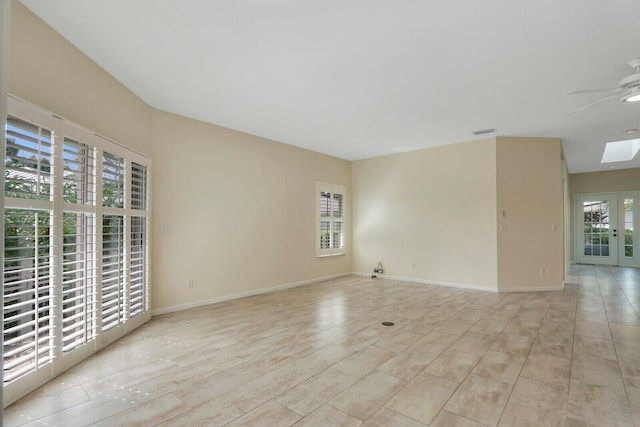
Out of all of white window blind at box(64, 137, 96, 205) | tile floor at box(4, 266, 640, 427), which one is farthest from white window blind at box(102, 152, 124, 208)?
tile floor at box(4, 266, 640, 427)

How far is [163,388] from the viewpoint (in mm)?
2438

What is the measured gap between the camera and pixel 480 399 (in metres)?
2.30

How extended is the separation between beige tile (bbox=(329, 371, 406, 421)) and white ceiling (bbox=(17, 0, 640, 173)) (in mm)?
2881

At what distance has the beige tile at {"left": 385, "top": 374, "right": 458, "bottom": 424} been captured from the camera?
2.14 metres

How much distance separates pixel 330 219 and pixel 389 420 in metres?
5.36

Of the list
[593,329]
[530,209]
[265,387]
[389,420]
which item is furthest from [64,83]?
[530,209]

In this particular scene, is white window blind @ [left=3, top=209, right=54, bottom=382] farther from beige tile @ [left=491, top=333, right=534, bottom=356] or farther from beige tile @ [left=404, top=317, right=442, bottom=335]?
beige tile @ [left=491, top=333, right=534, bottom=356]

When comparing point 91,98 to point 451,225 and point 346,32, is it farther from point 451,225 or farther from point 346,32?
point 451,225

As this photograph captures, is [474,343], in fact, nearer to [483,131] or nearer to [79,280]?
[483,131]

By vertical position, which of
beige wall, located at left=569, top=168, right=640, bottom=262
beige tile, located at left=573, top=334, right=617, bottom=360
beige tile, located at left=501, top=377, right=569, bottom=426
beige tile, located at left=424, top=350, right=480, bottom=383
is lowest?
beige tile, located at left=573, top=334, right=617, bottom=360

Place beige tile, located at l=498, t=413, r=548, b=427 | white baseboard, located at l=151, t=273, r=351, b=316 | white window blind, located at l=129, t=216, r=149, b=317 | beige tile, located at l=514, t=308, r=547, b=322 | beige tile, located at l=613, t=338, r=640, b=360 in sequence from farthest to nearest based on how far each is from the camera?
white baseboard, located at l=151, t=273, r=351, b=316 < beige tile, located at l=514, t=308, r=547, b=322 < white window blind, located at l=129, t=216, r=149, b=317 < beige tile, located at l=613, t=338, r=640, b=360 < beige tile, located at l=498, t=413, r=548, b=427

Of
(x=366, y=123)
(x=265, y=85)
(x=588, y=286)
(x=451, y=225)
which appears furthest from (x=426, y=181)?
(x=265, y=85)

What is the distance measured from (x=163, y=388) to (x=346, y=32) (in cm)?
322

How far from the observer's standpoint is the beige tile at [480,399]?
6.93ft
